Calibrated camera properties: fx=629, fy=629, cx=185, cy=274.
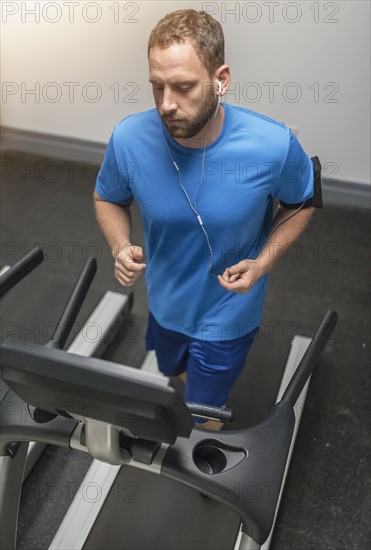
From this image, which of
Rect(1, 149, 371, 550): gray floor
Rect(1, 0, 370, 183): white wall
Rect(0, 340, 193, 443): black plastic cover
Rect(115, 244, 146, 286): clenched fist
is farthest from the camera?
Rect(1, 149, 371, 550): gray floor

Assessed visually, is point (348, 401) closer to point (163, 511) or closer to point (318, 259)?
point (318, 259)

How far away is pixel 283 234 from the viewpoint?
1636mm

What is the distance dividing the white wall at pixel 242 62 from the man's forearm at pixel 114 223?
0.36 metres

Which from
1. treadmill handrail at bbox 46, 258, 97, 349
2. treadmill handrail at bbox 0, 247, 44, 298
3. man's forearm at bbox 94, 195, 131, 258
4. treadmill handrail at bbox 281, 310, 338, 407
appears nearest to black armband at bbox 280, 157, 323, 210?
treadmill handrail at bbox 281, 310, 338, 407

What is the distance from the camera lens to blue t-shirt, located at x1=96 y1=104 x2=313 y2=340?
58.1 inches

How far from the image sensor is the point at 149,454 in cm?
120

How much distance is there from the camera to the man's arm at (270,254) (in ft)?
4.94

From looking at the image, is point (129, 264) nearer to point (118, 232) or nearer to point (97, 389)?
point (118, 232)

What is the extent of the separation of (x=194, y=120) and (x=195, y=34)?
0.57ft

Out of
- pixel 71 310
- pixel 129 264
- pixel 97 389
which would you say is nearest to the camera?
pixel 97 389

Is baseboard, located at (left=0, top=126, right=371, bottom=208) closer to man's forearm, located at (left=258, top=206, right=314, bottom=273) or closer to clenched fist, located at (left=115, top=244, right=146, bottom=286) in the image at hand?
man's forearm, located at (left=258, top=206, right=314, bottom=273)

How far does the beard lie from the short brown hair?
0.21ft

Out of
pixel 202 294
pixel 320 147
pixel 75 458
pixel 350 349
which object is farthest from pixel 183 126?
pixel 350 349
